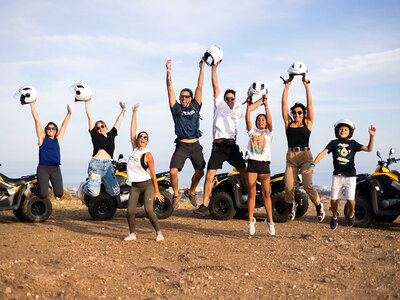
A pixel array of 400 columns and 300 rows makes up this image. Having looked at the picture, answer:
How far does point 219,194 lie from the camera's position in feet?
41.4

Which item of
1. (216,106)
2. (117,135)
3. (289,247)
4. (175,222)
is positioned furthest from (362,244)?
(117,135)

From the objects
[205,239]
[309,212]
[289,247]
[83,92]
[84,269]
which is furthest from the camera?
[309,212]

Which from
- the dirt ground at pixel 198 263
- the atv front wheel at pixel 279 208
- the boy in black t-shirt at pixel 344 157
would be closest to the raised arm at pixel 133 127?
the dirt ground at pixel 198 263

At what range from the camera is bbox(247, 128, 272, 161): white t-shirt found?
916cm

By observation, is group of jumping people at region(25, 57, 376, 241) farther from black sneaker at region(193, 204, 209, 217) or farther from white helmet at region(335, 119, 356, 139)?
black sneaker at region(193, 204, 209, 217)

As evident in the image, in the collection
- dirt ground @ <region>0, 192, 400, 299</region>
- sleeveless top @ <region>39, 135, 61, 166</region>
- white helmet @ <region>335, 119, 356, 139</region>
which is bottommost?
dirt ground @ <region>0, 192, 400, 299</region>

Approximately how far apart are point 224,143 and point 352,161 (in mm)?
2551

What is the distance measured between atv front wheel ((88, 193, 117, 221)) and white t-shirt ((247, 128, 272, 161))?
15.6 ft

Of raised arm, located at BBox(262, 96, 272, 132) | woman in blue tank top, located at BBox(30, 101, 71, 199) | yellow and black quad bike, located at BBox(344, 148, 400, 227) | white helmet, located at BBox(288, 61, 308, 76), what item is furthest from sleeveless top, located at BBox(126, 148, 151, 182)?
yellow and black quad bike, located at BBox(344, 148, 400, 227)

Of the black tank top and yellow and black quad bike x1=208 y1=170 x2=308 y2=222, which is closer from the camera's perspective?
the black tank top

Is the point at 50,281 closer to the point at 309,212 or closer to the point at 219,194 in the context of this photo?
the point at 219,194

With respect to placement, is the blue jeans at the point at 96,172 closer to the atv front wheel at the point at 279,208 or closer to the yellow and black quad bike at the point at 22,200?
the yellow and black quad bike at the point at 22,200

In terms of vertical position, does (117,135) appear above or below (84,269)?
above

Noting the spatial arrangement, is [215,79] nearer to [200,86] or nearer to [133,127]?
[200,86]
